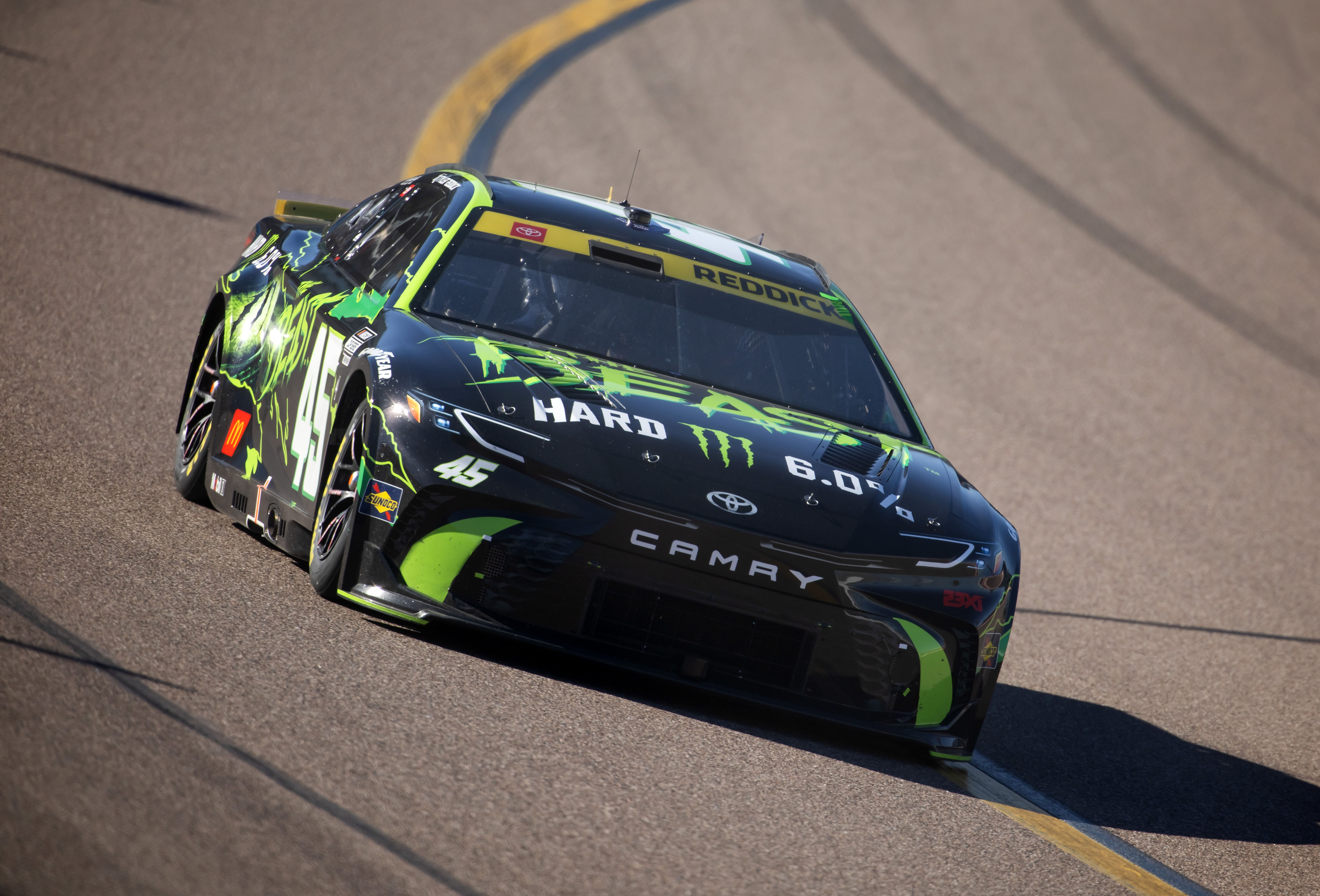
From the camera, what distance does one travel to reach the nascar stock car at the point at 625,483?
4.65 meters

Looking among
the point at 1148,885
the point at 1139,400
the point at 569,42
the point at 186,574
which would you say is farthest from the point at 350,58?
the point at 1148,885

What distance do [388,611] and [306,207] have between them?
3.07 meters

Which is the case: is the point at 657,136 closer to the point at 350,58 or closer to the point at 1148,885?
the point at 350,58

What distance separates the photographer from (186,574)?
5227 mm

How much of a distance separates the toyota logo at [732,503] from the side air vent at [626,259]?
1.46 meters

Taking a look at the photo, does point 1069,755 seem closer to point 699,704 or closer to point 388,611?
point 699,704

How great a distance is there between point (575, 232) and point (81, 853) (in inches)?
137

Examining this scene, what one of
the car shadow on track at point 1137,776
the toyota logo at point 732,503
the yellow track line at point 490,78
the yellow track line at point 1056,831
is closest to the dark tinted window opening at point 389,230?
the toyota logo at point 732,503

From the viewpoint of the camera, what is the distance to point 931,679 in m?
A: 4.88

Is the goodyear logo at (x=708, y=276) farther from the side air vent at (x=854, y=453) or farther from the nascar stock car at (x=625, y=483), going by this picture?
the side air vent at (x=854, y=453)

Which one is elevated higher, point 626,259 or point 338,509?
point 626,259

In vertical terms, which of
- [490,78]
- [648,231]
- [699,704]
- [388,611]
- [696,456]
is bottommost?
[699,704]

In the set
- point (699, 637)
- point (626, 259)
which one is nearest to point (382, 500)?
point (699, 637)

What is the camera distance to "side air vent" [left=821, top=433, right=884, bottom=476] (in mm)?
5125
